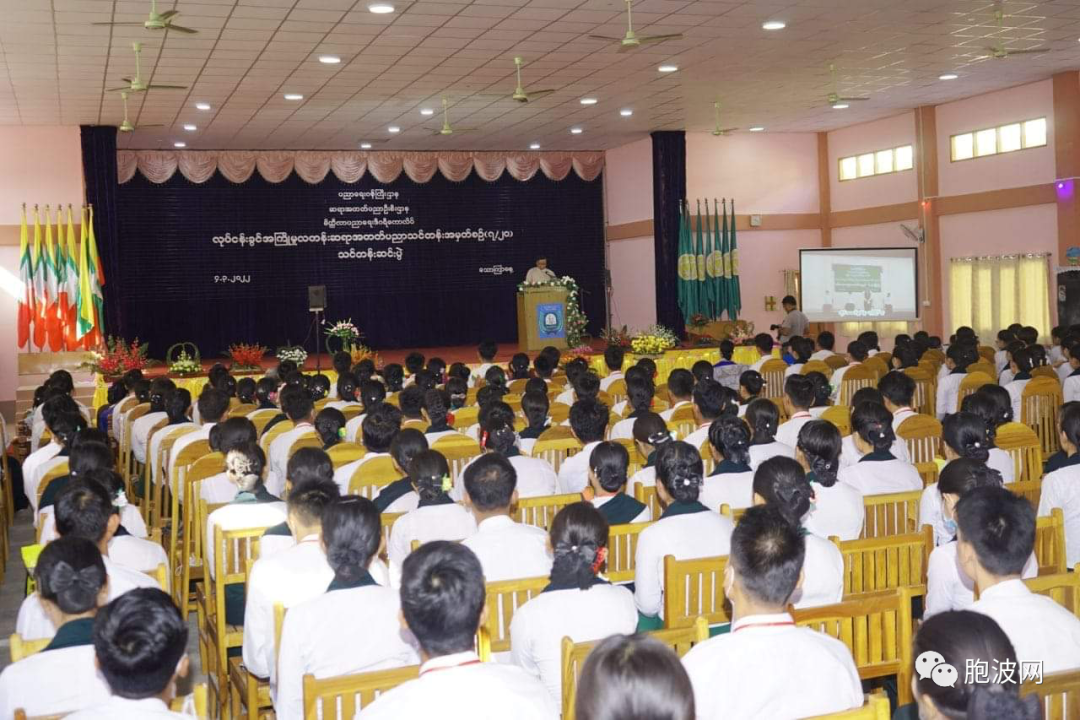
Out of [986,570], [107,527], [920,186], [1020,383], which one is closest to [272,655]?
[107,527]

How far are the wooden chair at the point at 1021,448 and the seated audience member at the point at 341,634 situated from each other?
151 inches

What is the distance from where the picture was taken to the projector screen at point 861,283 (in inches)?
643

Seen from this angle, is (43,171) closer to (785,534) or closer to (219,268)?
(219,268)

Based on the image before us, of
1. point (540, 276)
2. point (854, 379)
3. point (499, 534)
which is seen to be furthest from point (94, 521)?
point (540, 276)

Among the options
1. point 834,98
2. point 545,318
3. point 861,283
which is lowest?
point 545,318

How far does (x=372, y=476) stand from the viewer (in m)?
5.55

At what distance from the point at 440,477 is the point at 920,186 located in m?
14.1

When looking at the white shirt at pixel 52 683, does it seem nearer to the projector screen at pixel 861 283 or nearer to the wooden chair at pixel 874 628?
the wooden chair at pixel 874 628

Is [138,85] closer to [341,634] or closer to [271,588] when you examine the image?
[271,588]

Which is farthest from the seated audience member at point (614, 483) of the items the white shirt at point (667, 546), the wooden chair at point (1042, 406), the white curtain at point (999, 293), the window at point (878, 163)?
the window at point (878, 163)

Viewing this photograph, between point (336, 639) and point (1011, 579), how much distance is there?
184cm

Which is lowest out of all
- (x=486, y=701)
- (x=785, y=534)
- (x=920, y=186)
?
(x=486, y=701)

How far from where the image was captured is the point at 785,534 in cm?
281

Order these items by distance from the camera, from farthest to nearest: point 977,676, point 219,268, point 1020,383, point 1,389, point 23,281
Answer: point 219,268, point 1,389, point 23,281, point 1020,383, point 977,676
